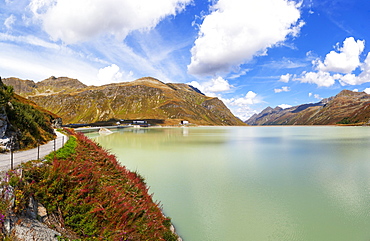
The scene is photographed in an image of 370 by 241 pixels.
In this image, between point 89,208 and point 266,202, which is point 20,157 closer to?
point 89,208

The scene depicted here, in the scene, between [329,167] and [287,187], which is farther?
[329,167]

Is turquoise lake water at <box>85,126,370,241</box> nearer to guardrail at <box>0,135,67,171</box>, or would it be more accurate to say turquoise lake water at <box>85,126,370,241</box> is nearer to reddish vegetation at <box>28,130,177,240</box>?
reddish vegetation at <box>28,130,177,240</box>

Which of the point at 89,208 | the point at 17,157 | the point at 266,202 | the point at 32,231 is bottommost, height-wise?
the point at 266,202

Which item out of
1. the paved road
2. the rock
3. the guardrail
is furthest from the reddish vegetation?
the paved road

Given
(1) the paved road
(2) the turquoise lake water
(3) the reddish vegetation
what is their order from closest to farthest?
(3) the reddish vegetation
(1) the paved road
(2) the turquoise lake water

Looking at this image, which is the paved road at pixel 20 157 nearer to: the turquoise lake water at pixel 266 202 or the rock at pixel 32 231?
the rock at pixel 32 231

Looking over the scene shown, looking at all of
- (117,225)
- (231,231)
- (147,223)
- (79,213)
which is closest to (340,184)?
(231,231)

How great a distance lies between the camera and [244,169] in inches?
1054

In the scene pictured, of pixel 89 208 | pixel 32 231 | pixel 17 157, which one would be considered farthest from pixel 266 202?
pixel 17 157

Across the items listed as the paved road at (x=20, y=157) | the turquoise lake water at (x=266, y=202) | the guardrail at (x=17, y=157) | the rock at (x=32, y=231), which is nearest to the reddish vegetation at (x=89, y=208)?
the rock at (x=32, y=231)

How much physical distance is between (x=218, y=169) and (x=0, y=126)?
23.5 metres

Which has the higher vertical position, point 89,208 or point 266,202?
point 89,208

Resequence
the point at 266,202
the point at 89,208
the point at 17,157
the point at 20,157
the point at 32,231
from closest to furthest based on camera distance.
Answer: the point at 32,231, the point at 89,208, the point at 20,157, the point at 17,157, the point at 266,202

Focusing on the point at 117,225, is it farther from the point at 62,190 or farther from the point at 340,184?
the point at 340,184
